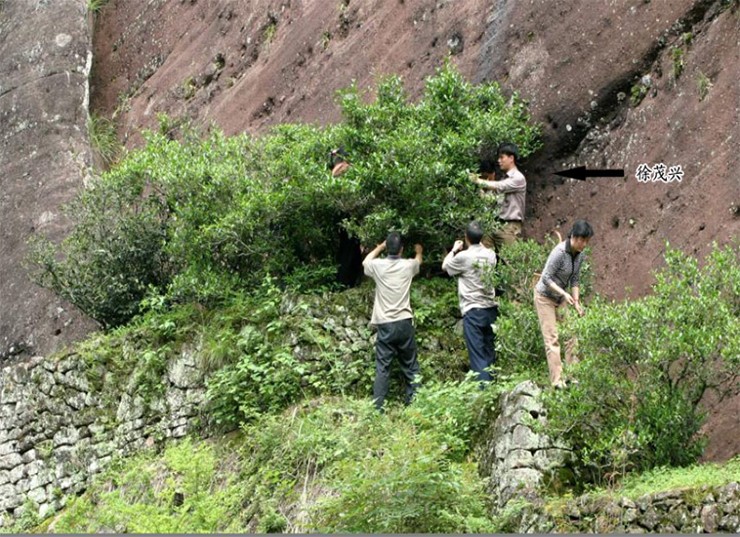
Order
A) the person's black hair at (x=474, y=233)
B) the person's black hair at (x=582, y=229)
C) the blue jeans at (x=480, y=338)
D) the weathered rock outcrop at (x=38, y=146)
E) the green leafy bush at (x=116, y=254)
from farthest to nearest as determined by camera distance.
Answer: the weathered rock outcrop at (x=38, y=146)
the green leafy bush at (x=116, y=254)
the person's black hair at (x=474, y=233)
the blue jeans at (x=480, y=338)
the person's black hair at (x=582, y=229)

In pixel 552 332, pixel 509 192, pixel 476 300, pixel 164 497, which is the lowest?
pixel 164 497

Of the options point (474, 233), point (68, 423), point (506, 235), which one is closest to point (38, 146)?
point (68, 423)

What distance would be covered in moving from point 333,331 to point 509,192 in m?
2.17

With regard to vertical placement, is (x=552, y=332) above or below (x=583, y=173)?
below

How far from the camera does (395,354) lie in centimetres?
1319

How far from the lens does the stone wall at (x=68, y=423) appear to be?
14.4 meters

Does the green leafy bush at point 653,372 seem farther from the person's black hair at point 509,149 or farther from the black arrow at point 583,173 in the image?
the person's black hair at point 509,149

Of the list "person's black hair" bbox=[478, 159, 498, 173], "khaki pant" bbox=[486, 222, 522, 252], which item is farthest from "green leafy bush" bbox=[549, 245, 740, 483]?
"person's black hair" bbox=[478, 159, 498, 173]

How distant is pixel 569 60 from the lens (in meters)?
14.9

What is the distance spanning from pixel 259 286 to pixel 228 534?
357cm

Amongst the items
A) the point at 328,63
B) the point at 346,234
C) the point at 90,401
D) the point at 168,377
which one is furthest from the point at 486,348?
the point at 328,63

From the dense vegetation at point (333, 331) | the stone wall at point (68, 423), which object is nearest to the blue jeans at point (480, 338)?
the dense vegetation at point (333, 331)

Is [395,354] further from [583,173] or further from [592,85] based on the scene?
[592,85]

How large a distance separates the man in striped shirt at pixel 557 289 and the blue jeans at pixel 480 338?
777 mm
